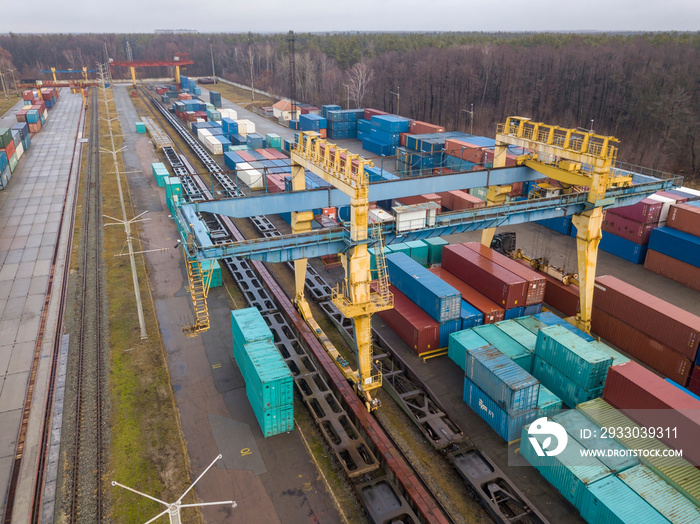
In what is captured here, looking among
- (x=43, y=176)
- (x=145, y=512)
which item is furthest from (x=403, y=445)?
(x=43, y=176)

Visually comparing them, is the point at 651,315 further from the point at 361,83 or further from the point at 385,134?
the point at 361,83

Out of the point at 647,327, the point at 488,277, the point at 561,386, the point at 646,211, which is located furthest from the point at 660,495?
the point at 646,211

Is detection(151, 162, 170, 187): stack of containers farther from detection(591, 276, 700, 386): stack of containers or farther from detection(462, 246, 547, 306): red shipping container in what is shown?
detection(591, 276, 700, 386): stack of containers

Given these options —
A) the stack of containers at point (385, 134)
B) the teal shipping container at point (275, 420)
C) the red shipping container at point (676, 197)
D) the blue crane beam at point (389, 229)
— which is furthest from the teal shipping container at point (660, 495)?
the stack of containers at point (385, 134)

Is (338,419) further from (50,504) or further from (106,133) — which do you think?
(106,133)

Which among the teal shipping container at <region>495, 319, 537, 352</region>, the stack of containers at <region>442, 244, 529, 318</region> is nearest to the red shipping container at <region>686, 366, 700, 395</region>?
the teal shipping container at <region>495, 319, 537, 352</region>

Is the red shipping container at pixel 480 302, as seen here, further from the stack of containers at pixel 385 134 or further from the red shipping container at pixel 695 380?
the stack of containers at pixel 385 134
